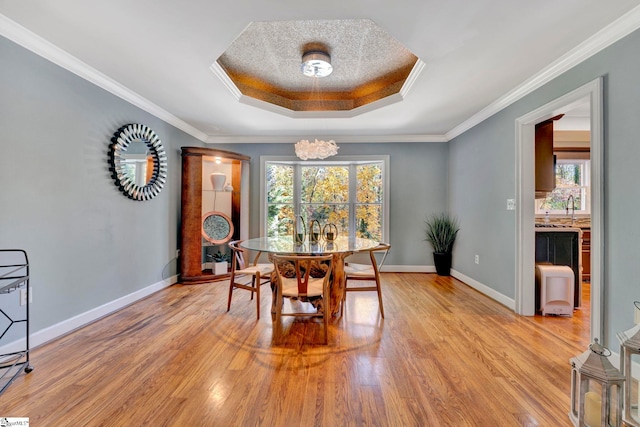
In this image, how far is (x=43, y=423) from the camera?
4.75 feet

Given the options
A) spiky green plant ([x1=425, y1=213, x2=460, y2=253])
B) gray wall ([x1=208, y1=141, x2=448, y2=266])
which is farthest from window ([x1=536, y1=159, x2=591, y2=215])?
gray wall ([x1=208, y1=141, x2=448, y2=266])

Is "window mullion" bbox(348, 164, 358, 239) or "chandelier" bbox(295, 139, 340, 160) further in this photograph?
"window mullion" bbox(348, 164, 358, 239)

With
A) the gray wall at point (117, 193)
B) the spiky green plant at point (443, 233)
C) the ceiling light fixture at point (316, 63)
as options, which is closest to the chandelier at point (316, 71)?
the ceiling light fixture at point (316, 63)

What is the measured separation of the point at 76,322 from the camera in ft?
8.41

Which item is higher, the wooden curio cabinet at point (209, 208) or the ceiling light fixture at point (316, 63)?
the ceiling light fixture at point (316, 63)

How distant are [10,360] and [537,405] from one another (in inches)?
131

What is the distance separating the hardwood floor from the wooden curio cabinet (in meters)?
1.22

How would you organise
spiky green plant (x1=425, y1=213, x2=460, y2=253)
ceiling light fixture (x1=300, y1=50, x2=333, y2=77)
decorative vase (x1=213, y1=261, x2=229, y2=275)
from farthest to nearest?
spiky green plant (x1=425, y1=213, x2=460, y2=253)
decorative vase (x1=213, y1=261, x2=229, y2=275)
ceiling light fixture (x1=300, y1=50, x2=333, y2=77)

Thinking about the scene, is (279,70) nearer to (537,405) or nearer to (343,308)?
(343,308)

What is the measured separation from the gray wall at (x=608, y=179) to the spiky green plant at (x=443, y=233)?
748 mm

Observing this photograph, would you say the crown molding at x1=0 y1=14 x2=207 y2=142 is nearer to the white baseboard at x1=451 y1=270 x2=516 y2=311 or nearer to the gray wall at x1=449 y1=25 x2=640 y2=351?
the gray wall at x1=449 y1=25 x2=640 y2=351

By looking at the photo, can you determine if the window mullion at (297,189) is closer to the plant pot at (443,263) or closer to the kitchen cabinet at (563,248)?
the plant pot at (443,263)

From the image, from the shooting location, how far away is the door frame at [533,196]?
2.08 meters

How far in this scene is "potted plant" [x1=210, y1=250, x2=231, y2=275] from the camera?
439 centimetres
